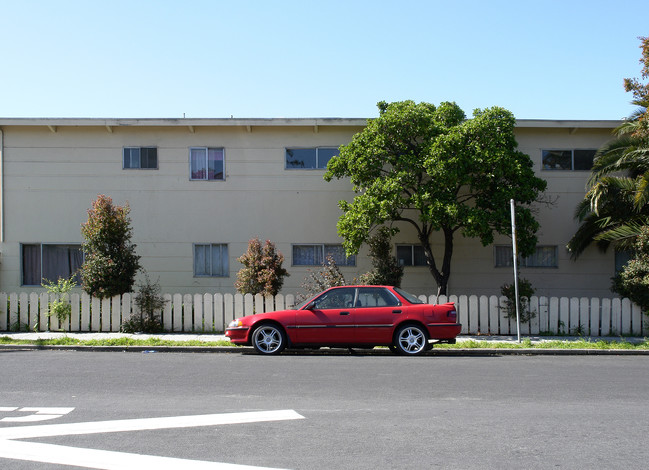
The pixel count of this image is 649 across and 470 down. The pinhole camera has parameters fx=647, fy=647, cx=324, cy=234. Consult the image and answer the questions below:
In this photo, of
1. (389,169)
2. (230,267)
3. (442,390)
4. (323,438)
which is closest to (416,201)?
(389,169)

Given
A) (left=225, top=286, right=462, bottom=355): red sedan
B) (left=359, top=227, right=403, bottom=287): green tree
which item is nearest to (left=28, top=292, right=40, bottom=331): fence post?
(left=225, top=286, right=462, bottom=355): red sedan

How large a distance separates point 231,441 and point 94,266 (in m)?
11.0

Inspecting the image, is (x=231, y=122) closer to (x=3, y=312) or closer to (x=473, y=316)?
(x=3, y=312)

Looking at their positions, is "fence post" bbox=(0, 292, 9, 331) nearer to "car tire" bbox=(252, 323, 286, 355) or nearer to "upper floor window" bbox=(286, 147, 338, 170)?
"car tire" bbox=(252, 323, 286, 355)

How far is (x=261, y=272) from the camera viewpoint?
16.0 metres

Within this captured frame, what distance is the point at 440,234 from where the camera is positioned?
60.1 ft

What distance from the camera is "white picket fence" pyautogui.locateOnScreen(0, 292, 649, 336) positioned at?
1577 cm

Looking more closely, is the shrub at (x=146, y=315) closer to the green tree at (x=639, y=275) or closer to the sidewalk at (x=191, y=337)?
the sidewalk at (x=191, y=337)

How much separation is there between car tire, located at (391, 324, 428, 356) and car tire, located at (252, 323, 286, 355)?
223 cm

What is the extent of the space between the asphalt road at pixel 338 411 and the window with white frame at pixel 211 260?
6778mm

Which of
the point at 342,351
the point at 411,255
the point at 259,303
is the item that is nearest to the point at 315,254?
the point at 411,255

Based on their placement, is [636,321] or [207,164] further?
[207,164]

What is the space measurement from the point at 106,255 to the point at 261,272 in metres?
3.95

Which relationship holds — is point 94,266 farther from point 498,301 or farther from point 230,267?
point 498,301
